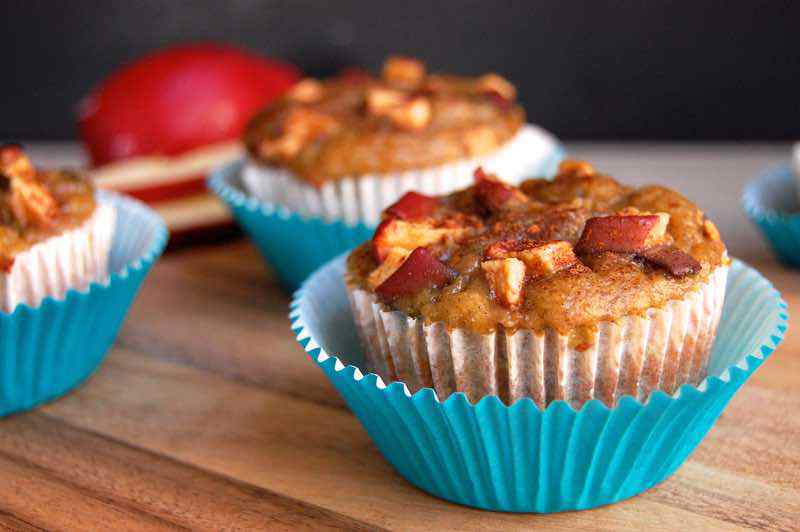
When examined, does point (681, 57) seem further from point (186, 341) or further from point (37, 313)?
point (37, 313)

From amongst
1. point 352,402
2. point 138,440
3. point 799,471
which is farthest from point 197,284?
point 799,471

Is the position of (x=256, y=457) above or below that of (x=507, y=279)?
below

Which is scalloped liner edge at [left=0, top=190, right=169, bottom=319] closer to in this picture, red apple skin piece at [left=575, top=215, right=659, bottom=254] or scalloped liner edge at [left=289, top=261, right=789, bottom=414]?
scalloped liner edge at [left=289, top=261, right=789, bottom=414]

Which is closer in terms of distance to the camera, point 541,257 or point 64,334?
point 541,257

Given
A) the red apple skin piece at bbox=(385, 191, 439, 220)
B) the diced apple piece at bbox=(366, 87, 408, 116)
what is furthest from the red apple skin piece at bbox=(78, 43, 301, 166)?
the red apple skin piece at bbox=(385, 191, 439, 220)

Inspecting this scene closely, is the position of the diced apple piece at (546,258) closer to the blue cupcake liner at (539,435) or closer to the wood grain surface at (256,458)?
the blue cupcake liner at (539,435)

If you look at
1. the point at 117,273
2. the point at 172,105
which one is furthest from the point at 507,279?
the point at 172,105

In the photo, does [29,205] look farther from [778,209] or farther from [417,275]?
[778,209]
